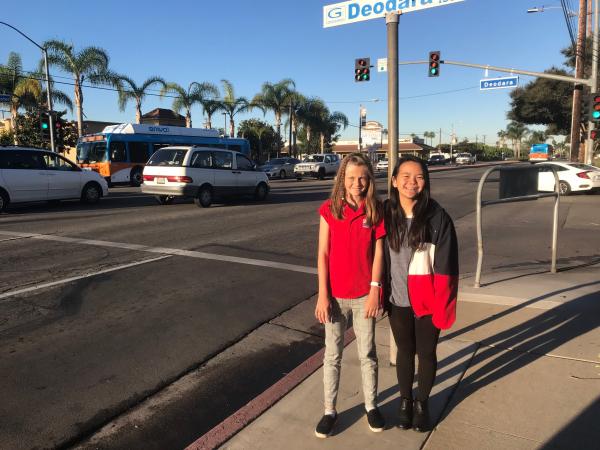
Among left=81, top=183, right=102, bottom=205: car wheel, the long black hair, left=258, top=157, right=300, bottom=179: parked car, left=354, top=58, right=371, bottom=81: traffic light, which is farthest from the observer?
left=258, top=157, right=300, bottom=179: parked car

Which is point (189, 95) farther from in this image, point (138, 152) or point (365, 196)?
point (365, 196)

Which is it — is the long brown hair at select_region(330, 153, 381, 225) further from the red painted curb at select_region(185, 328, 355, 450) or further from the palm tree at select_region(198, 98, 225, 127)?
the palm tree at select_region(198, 98, 225, 127)

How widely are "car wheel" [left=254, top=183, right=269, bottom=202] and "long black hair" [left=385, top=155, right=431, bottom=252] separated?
13.8m

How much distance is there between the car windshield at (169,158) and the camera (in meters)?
14.3

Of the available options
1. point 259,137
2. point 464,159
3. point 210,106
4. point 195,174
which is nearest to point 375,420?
point 195,174

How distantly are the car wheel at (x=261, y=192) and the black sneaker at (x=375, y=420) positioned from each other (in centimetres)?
1391

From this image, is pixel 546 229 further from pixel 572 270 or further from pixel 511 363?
pixel 511 363

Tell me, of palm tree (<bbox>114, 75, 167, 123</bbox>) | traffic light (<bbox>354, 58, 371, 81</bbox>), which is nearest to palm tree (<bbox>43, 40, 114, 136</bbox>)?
palm tree (<bbox>114, 75, 167, 123</bbox>)

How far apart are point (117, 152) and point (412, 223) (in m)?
24.4

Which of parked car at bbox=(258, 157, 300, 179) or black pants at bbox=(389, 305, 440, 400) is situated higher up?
parked car at bbox=(258, 157, 300, 179)

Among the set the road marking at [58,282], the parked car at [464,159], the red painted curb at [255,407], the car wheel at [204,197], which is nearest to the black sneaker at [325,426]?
the red painted curb at [255,407]

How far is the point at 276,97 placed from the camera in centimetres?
4656

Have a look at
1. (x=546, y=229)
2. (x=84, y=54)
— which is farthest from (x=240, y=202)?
(x=84, y=54)

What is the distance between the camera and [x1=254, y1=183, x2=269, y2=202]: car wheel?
1653cm
